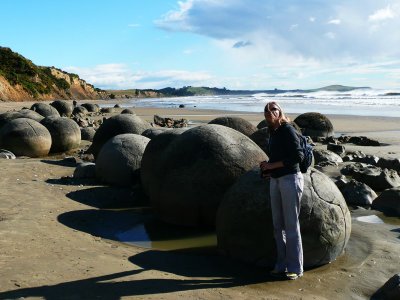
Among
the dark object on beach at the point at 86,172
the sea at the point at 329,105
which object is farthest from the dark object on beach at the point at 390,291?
the sea at the point at 329,105

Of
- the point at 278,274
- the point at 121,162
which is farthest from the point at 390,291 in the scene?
the point at 121,162

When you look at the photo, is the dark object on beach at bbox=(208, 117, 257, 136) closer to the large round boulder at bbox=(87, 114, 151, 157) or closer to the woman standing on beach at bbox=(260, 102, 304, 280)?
the large round boulder at bbox=(87, 114, 151, 157)

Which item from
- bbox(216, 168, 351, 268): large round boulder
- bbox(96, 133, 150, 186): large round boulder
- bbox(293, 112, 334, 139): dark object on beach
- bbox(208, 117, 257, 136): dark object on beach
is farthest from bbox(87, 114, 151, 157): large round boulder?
bbox(293, 112, 334, 139): dark object on beach

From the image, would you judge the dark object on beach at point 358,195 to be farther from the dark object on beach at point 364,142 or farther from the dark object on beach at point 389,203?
the dark object on beach at point 364,142

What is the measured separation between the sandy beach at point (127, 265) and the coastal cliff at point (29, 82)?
56.4 meters

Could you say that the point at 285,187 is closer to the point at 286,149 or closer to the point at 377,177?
the point at 286,149

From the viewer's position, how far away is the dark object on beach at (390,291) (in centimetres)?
483

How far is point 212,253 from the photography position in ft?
21.2

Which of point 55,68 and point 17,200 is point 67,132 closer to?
point 17,200

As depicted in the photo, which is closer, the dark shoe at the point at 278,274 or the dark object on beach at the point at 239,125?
the dark shoe at the point at 278,274

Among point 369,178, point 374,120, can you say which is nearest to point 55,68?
point 374,120

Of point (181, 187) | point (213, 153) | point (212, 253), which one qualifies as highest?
point (213, 153)

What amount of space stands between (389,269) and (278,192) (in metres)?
1.73

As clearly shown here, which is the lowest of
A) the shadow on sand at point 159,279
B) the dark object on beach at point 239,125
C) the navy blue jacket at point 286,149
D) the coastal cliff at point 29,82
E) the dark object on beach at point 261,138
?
the shadow on sand at point 159,279
